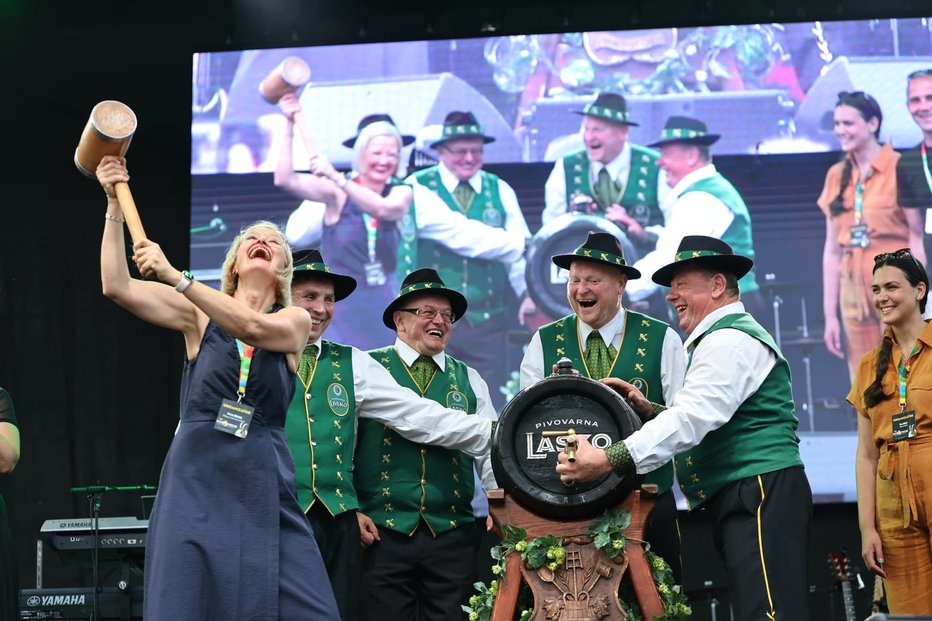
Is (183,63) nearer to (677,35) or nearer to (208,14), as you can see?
(208,14)

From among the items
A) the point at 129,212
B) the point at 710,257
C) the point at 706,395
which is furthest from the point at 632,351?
the point at 129,212

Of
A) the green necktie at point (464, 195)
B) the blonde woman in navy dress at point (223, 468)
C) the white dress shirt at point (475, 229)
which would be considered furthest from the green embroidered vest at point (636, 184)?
the blonde woman in navy dress at point (223, 468)

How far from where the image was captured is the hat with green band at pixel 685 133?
6406mm

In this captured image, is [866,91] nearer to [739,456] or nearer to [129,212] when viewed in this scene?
[739,456]

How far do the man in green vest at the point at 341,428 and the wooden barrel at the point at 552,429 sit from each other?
0.67 m

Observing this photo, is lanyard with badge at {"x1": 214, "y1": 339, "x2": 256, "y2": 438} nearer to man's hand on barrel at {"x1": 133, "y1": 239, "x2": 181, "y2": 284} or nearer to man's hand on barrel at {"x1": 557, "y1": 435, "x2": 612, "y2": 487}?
man's hand on barrel at {"x1": 133, "y1": 239, "x2": 181, "y2": 284}

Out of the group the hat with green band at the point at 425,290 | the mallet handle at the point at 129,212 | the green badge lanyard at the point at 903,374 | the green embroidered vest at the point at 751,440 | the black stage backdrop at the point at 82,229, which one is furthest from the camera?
the black stage backdrop at the point at 82,229

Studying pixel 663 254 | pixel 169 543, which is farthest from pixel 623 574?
pixel 663 254

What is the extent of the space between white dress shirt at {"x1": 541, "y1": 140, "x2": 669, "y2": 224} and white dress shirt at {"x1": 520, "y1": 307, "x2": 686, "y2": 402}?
7.10 feet

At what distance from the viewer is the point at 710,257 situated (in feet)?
13.0

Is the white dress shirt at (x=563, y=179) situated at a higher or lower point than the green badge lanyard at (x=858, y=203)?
higher

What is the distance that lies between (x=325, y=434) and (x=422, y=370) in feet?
1.67

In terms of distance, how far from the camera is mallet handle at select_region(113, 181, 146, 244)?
281 cm

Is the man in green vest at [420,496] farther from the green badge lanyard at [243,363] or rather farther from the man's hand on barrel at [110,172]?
the man's hand on barrel at [110,172]
